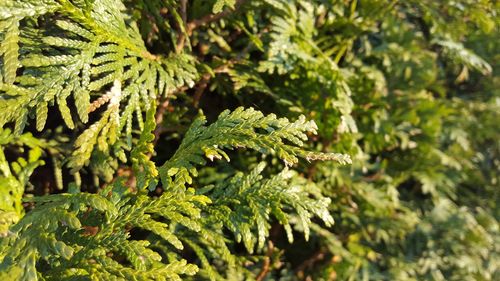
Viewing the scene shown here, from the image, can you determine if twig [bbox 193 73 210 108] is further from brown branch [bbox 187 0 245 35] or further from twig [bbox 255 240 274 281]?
twig [bbox 255 240 274 281]

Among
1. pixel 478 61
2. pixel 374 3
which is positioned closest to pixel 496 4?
pixel 478 61

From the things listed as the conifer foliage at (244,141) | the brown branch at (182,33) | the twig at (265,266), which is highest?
the brown branch at (182,33)

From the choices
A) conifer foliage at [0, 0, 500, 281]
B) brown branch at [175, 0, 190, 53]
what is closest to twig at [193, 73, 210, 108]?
conifer foliage at [0, 0, 500, 281]

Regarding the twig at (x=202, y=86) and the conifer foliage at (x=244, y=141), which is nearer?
the conifer foliage at (x=244, y=141)

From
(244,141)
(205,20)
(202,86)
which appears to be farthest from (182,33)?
(244,141)

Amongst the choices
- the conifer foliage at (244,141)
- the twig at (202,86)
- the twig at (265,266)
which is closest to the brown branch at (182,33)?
the conifer foliage at (244,141)

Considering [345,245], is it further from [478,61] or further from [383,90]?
[478,61]

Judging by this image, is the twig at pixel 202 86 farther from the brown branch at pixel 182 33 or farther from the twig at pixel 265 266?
the twig at pixel 265 266

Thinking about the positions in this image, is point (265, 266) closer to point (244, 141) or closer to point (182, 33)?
point (244, 141)
